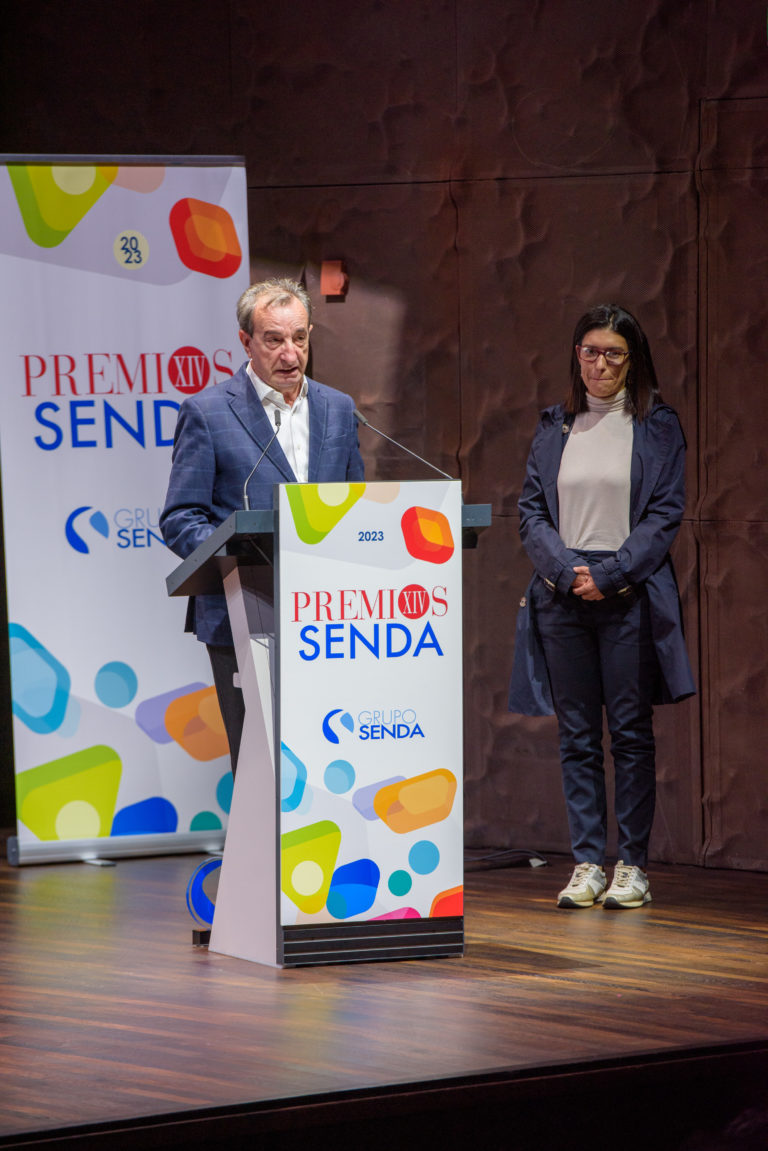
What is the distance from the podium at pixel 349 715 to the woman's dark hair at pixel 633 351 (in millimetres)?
809

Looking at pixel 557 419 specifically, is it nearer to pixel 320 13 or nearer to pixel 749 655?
pixel 749 655

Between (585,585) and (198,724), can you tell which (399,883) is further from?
(198,724)

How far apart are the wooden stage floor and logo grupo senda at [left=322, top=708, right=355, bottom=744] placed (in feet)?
1.81

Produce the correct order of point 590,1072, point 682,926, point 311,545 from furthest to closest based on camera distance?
point 682,926 < point 311,545 < point 590,1072

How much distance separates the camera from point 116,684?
194 inches

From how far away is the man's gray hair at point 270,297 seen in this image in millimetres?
3730

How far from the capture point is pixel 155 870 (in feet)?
15.8

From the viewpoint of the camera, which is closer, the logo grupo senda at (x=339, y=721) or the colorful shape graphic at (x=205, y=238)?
the logo grupo senda at (x=339, y=721)

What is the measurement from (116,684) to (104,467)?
2.31ft

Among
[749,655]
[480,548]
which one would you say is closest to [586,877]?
[749,655]

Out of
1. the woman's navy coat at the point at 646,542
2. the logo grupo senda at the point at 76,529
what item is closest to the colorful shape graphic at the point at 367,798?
the woman's navy coat at the point at 646,542

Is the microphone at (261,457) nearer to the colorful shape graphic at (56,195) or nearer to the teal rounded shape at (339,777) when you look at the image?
the teal rounded shape at (339,777)

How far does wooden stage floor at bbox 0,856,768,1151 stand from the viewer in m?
2.65

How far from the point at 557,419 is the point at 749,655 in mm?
1122
